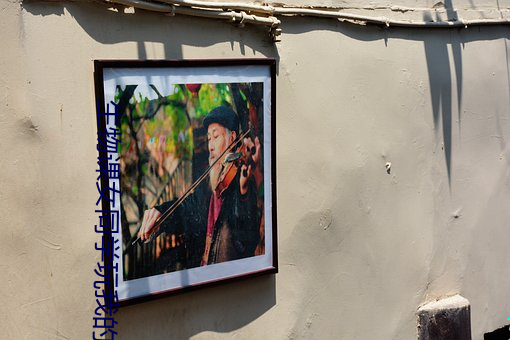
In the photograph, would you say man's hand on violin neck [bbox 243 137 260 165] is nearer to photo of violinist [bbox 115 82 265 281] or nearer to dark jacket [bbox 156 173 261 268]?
photo of violinist [bbox 115 82 265 281]

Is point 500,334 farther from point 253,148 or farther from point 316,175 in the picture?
point 253,148

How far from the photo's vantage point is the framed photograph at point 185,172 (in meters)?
3.53

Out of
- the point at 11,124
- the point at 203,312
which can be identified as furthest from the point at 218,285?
the point at 11,124

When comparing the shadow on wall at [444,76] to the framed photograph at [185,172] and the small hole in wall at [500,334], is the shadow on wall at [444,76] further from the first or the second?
the framed photograph at [185,172]

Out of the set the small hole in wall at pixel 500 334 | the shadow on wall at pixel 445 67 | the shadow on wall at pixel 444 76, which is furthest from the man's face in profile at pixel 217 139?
the small hole in wall at pixel 500 334

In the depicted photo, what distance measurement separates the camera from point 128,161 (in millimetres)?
3555

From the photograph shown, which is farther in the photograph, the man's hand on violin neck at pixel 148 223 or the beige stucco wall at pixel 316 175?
the man's hand on violin neck at pixel 148 223

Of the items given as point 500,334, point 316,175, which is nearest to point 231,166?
point 316,175

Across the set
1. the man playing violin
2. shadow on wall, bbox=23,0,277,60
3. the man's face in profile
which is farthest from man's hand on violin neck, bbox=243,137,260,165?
shadow on wall, bbox=23,0,277,60

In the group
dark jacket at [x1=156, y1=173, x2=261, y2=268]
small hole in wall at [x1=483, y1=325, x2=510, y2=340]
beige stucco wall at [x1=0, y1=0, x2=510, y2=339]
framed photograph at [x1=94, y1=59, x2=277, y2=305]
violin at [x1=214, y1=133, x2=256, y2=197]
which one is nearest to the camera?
beige stucco wall at [x1=0, y1=0, x2=510, y2=339]

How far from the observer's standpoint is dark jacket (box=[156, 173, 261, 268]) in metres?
3.79

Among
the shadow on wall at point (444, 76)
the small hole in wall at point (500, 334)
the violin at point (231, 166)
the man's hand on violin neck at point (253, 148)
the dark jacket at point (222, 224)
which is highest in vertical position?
the shadow on wall at point (444, 76)

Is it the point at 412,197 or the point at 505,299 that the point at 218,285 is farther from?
the point at 505,299

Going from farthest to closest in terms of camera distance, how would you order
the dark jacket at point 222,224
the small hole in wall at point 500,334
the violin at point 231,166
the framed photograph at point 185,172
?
the small hole in wall at point 500,334, the violin at point 231,166, the dark jacket at point 222,224, the framed photograph at point 185,172
